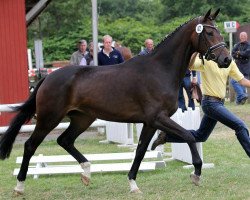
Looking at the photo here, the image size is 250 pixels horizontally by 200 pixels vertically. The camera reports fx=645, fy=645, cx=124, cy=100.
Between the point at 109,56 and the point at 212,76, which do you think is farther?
the point at 109,56

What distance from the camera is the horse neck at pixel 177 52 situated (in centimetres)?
785

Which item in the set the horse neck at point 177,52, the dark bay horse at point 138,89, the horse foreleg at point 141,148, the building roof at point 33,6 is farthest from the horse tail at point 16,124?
the building roof at point 33,6

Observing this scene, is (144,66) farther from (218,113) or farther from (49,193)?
(49,193)

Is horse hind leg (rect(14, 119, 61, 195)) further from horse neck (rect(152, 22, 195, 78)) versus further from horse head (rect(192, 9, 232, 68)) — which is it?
horse head (rect(192, 9, 232, 68))

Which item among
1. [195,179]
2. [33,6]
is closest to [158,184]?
[195,179]

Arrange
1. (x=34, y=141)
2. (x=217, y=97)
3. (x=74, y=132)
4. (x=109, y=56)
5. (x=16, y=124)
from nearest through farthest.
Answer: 1. (x=34, y=141)
2. (x=217, y=97)
3. (x=16, y=124)
4. (x=74, y=132)
5. (x=109, y=56)

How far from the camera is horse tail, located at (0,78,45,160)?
8.36 m

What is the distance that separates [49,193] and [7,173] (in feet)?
6.43

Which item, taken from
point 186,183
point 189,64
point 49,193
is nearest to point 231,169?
point 186,183

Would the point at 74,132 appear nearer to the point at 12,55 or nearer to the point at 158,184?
the point at 158,184

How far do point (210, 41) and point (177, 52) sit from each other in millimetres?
443

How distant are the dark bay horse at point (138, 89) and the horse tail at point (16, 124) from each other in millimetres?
323

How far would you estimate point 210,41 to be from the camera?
768 cm

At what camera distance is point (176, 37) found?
7.91 metres
